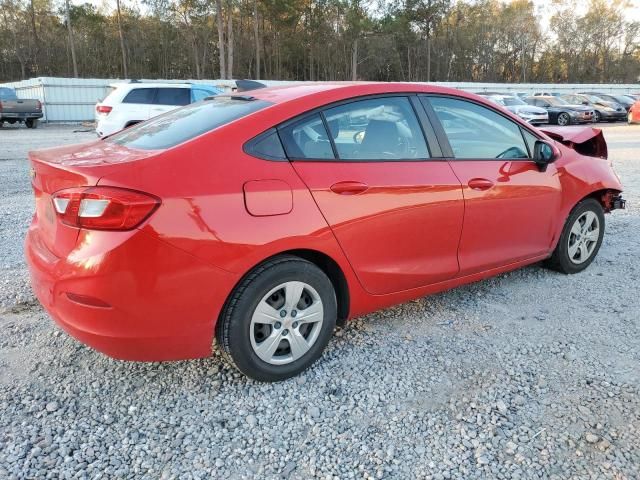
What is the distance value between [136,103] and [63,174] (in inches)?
464

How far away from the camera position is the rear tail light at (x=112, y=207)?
233 centimetres

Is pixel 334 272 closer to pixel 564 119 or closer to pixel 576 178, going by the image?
pixel 576 178

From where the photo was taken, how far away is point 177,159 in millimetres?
2494

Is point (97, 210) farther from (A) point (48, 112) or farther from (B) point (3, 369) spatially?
(A) point (48, 112)

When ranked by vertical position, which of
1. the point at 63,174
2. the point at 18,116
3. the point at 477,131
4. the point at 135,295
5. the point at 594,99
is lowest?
the point at 18,116

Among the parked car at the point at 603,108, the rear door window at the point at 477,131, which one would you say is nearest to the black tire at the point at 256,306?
the rear door window at the point at 477,131

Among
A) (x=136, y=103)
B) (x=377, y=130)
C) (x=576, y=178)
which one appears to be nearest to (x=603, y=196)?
(x=576, y=178)

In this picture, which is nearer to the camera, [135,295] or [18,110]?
[135,295]

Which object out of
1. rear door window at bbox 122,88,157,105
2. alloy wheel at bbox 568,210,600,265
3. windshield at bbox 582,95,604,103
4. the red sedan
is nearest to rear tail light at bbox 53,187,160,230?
the red sedan

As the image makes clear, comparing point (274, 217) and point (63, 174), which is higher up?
point (63, 174)

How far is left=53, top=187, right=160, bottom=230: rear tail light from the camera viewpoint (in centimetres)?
233

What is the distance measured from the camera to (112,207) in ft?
7.64

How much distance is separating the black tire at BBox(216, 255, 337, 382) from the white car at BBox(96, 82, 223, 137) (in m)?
10.9

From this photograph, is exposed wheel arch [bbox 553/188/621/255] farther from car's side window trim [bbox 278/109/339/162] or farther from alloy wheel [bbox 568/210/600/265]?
car's side window trim [bbox 278/109/339/162]
